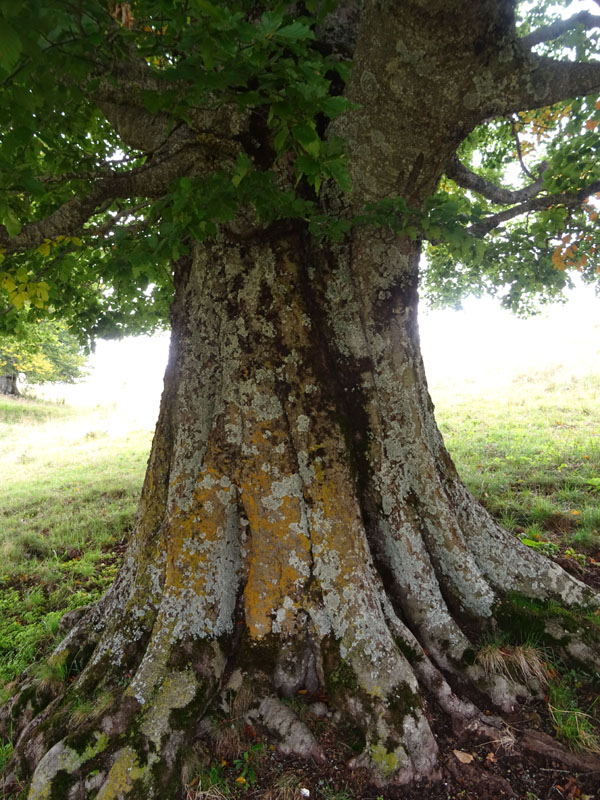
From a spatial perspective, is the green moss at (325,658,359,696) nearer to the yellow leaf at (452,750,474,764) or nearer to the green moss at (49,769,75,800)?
the yellow leaf at (452,750,474,764)

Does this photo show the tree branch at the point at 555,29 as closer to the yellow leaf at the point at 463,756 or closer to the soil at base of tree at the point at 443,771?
the soil at base of tree at the point at 443,771

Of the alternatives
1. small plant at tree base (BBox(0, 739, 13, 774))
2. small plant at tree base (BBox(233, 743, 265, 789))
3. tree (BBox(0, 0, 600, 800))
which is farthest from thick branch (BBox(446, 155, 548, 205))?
small plant at tree base (BBox(0, 739, 13, 774))

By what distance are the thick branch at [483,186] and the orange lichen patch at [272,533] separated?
2931 millimetres

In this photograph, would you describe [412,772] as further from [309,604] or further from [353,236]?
[353,236]

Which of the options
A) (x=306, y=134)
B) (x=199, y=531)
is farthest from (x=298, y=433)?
(x=306, y=134)

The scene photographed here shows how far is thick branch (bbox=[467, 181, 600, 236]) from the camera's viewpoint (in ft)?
11.6

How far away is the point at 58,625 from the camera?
4195 mm

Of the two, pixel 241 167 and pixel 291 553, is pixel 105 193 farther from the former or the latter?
pixel 291 553

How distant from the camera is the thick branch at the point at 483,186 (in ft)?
13.5

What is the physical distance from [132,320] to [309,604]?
523 cm

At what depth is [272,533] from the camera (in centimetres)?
289

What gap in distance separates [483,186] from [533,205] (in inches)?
36.5

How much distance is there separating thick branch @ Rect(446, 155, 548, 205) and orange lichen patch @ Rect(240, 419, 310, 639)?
9.61 feet

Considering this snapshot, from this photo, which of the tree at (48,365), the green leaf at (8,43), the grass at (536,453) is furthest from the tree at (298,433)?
the tree at (48,365)
